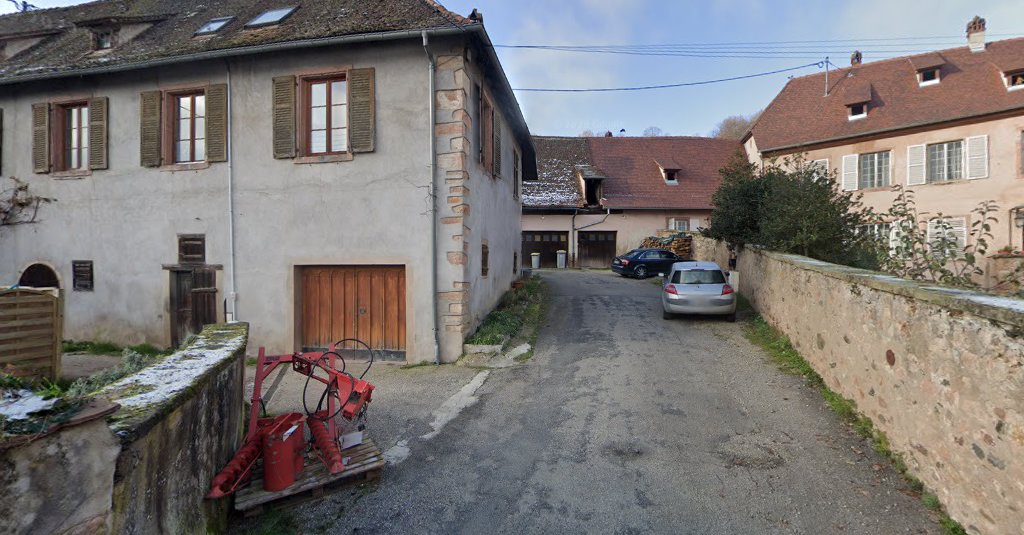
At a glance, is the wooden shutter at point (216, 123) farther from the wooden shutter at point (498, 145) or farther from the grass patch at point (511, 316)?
the grass patch at point (511, 316)

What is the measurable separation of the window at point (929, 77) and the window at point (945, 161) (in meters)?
3.87

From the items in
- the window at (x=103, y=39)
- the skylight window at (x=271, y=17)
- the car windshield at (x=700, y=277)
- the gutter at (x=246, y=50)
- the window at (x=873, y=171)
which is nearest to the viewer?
the gutter at (x=246, y=50)

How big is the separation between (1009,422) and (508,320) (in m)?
8.39

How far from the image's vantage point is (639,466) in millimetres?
4707

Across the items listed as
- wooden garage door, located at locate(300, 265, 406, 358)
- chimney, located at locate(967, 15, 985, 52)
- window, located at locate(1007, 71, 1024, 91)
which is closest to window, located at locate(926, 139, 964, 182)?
window, located at locate(1007, 71, 1024, 91)

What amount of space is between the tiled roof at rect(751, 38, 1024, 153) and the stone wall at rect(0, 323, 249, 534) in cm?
2576

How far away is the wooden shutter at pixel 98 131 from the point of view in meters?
10.5

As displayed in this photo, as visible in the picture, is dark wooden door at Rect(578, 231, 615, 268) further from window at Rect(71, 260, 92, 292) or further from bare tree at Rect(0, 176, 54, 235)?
bare tree at Rect(0, 176, 54, 235)

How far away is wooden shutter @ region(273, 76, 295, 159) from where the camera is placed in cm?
929

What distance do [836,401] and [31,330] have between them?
10.9 meters

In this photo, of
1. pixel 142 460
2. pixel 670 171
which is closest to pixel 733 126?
pixel 670 171

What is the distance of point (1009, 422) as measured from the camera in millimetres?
3016

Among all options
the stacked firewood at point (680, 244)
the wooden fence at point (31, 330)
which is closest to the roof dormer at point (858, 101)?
the stacked firewood at point (680, 244)

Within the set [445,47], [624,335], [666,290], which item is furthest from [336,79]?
[666,290]
